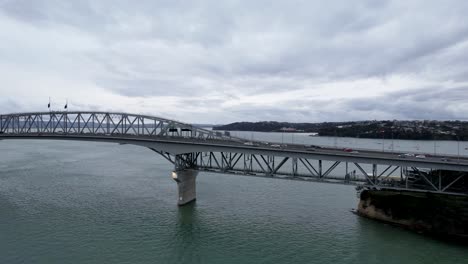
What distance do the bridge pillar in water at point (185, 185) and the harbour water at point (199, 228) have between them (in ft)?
4.20

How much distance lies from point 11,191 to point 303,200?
4421 cm

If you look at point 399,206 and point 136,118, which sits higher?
point 136,118

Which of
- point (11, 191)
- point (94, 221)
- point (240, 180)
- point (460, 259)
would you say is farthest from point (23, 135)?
point (460, 259)

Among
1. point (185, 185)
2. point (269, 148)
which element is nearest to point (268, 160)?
point (269, 148)

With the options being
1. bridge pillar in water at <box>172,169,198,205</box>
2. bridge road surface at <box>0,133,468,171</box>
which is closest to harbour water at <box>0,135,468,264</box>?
bridge pillar in water at <box>172,169,198,205</box>

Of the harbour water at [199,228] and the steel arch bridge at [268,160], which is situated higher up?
the steel arch bridge at [268,160]

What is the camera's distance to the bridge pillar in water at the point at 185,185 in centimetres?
4506

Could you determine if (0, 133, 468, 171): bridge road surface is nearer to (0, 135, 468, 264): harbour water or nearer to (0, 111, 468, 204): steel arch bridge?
(0, 111, 468, 204): steel arch bridge

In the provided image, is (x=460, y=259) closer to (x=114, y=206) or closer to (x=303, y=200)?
(x=303, y=200)

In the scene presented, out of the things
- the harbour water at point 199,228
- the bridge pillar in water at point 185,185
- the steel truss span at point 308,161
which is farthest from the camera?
the bridge pillar in water at point 185,185

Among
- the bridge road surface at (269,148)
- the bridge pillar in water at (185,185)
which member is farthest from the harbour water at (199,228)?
the bridge road surface at (269,148)

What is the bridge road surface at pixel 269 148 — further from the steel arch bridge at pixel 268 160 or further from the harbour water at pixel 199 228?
the harbour water at pixel 199 228

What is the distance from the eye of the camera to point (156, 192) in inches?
2089

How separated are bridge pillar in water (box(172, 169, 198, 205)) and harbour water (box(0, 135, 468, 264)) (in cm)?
128
